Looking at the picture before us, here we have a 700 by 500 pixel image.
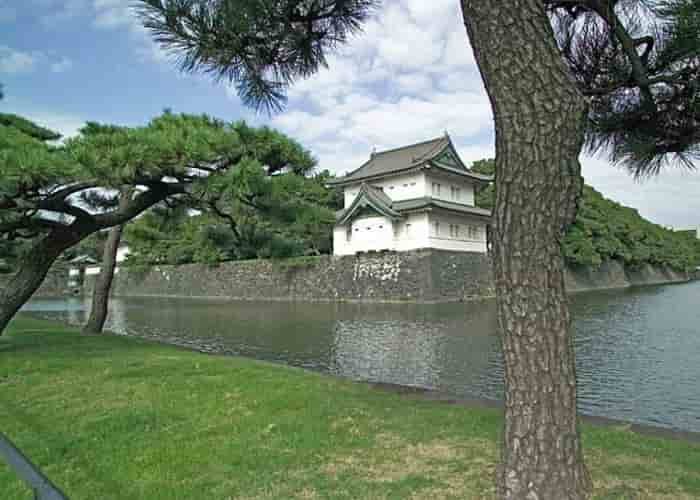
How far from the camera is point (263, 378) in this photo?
4148mm

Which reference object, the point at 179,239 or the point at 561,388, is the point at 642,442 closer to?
the point at 561,388

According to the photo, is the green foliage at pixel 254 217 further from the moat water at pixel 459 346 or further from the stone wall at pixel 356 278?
the stone wall at pixel 356 278

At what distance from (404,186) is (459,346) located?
1238cm

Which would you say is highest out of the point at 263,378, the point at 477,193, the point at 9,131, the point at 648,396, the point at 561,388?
the point at 477,193

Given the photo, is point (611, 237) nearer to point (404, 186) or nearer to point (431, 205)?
point (404, 186)

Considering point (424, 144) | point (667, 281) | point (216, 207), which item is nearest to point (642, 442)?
point (216, 207)

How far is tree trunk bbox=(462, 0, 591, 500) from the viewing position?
4.81 feet

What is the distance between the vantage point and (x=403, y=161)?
19719 millimetres

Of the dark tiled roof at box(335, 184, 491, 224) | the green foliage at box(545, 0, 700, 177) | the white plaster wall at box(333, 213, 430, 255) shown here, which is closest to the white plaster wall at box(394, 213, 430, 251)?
the white plaster wall at box(333, 213, 430, 255)

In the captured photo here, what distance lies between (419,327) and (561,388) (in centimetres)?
862

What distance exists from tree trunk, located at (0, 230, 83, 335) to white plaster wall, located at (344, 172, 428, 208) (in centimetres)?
1472

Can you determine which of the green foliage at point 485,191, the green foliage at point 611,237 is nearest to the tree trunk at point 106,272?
the green foliage at point 611,237

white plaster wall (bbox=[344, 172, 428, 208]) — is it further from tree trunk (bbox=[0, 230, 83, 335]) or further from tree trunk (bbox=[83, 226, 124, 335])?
tree trunk (bbox=[0, 230, 83, 335])

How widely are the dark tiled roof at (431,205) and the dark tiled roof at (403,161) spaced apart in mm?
1227
